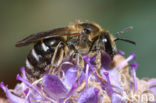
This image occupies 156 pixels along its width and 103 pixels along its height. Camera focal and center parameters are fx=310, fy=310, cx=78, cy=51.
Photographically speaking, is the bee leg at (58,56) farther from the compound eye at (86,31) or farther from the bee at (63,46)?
the compound eye at (86,31)

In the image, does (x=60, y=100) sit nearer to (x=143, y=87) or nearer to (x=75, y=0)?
(x=143, y=87)

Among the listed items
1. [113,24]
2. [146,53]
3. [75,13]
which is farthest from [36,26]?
[146,53]

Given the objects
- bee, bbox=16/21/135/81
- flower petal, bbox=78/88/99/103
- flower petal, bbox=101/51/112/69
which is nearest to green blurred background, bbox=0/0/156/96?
flower petal, bbox=101/51/112/69

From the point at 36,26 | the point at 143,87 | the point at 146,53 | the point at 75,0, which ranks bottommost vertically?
the point at 143,87

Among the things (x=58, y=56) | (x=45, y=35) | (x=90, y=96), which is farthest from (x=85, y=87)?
(x=45, y=35)

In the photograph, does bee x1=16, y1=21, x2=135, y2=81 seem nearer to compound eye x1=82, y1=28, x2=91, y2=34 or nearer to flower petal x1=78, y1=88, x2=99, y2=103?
compound eye x1=82, y1=28, x2=91, y2=34

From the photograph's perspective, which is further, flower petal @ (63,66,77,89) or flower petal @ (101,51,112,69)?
flower petal @ (101,51,112,69)

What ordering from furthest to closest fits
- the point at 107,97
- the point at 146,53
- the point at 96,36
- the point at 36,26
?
the point at 36,26, the point at 146,53, the point at 96,36, the point at 107,97
